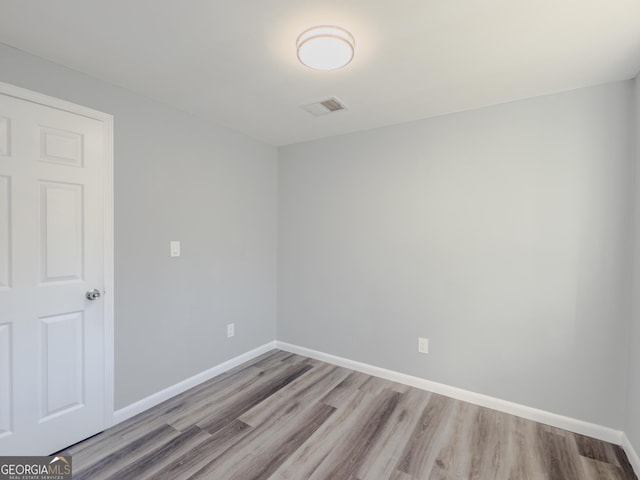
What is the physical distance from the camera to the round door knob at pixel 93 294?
1989 millimetres

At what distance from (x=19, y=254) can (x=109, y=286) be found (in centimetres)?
51

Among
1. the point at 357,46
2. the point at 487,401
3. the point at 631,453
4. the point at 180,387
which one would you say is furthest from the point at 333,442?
the point at 357,46

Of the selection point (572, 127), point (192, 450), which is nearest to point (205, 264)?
point (192, 450)

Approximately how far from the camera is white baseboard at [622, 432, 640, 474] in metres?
1.71

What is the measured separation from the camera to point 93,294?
2.00 metres

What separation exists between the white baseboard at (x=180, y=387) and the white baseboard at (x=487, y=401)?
A: 62 centimetres

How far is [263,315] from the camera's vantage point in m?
3.39

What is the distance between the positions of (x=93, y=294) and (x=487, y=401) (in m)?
2.97

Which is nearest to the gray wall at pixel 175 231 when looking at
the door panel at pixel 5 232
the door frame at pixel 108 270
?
the door frame at pixel 108 270

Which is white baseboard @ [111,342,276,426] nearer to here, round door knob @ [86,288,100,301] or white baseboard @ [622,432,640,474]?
round door knob @ [86,288,100,301]

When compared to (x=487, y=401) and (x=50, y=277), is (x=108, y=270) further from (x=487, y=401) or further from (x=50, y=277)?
(x=487, y=401)

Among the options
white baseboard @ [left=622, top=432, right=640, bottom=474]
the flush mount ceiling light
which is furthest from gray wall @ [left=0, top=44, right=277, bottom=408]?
white baseboard @ [left=622, top=432, right=640, bottom=474]

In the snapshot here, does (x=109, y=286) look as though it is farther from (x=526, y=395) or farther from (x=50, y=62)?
(x=526, y=395)

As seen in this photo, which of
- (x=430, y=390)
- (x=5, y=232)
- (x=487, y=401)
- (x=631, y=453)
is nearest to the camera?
(x=5, y=232)
